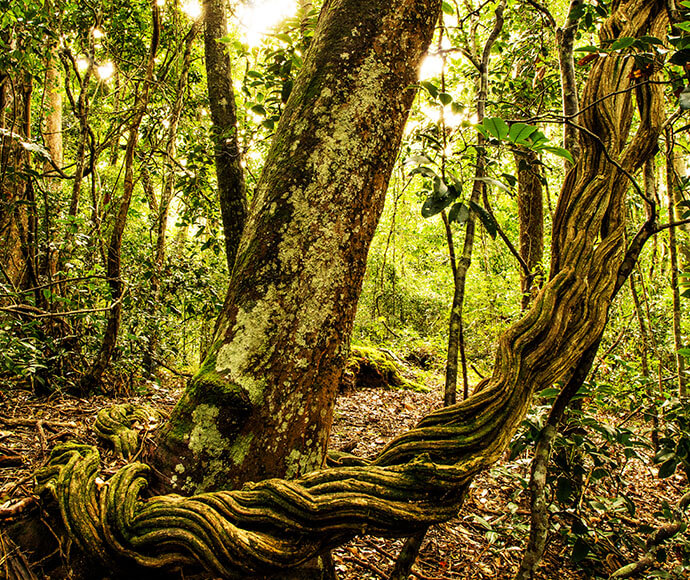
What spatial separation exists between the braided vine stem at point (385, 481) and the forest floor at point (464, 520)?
328mm

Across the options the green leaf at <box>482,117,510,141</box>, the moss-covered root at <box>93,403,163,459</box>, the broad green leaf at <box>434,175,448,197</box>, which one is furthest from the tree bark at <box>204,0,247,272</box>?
the green leaf at <box>482,117,510,141</box>

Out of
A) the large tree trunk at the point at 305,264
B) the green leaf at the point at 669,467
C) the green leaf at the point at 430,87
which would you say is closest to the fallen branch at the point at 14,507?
the large tree trunk at the point at 305,264

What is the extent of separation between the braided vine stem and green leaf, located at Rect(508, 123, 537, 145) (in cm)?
53

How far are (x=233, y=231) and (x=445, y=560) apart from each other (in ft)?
6.78

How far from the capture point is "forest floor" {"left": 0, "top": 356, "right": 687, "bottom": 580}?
169 cm

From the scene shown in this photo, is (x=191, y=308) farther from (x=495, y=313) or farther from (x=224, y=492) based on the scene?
(x=495, y=313)

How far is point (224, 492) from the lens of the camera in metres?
0.92

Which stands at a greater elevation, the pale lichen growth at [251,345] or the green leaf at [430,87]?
the green leaf at [430,87]

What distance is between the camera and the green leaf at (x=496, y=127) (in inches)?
39.8

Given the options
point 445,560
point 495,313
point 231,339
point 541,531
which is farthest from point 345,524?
point 495,313

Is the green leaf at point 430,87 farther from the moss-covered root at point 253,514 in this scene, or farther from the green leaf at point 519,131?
the moss-covered root at point 253,514

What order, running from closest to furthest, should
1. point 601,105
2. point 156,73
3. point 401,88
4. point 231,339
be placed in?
point 231,339, point 401,88, point 601,105, point 156,73

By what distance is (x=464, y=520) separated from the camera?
7.54 ft

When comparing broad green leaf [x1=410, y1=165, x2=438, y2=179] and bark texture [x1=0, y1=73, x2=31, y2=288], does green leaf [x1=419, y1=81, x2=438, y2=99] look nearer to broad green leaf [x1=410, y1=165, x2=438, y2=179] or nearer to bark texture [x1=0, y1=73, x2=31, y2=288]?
broad green leaf [x1=410, y1=165, x2=438, y2=179]
